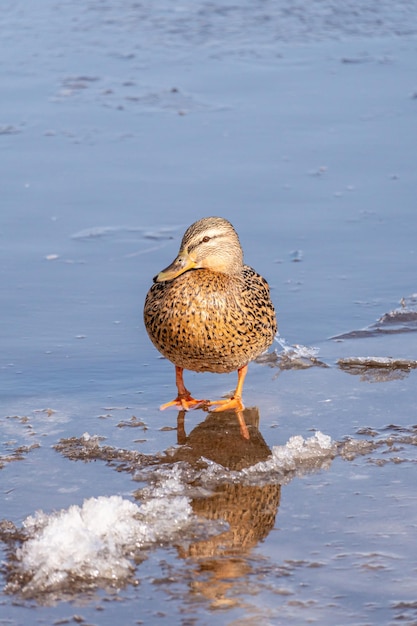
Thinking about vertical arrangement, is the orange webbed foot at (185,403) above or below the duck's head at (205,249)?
below

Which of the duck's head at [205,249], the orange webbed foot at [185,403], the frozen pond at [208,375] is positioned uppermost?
the duck's head at [205,249]

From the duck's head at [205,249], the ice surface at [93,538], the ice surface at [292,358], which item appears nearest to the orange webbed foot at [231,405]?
the ice surface at [292,358]

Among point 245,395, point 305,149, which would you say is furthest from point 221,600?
point 305,149

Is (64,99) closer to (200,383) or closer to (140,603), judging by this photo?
(200,383)

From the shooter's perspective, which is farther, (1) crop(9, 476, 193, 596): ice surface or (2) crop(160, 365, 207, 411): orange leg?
(2) crop(160, 365, 207, 411): orange leg

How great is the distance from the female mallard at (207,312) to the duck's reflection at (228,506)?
22 cm

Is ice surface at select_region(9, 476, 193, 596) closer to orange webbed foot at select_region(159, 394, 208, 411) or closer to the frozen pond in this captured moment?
the frozen pond

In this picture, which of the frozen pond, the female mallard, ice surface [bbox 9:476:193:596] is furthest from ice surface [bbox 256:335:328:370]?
ice surface [bbox 9:476:193:596]

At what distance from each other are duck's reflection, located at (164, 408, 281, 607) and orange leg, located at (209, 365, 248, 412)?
30 mm

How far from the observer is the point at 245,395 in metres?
5.11

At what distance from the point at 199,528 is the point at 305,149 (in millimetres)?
4772

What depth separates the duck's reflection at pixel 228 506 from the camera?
11.4 feet

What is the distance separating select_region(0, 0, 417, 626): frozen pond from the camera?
11.5ft

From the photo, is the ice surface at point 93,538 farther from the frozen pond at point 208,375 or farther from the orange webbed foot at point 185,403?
the orange webbed foot at point 185,403
